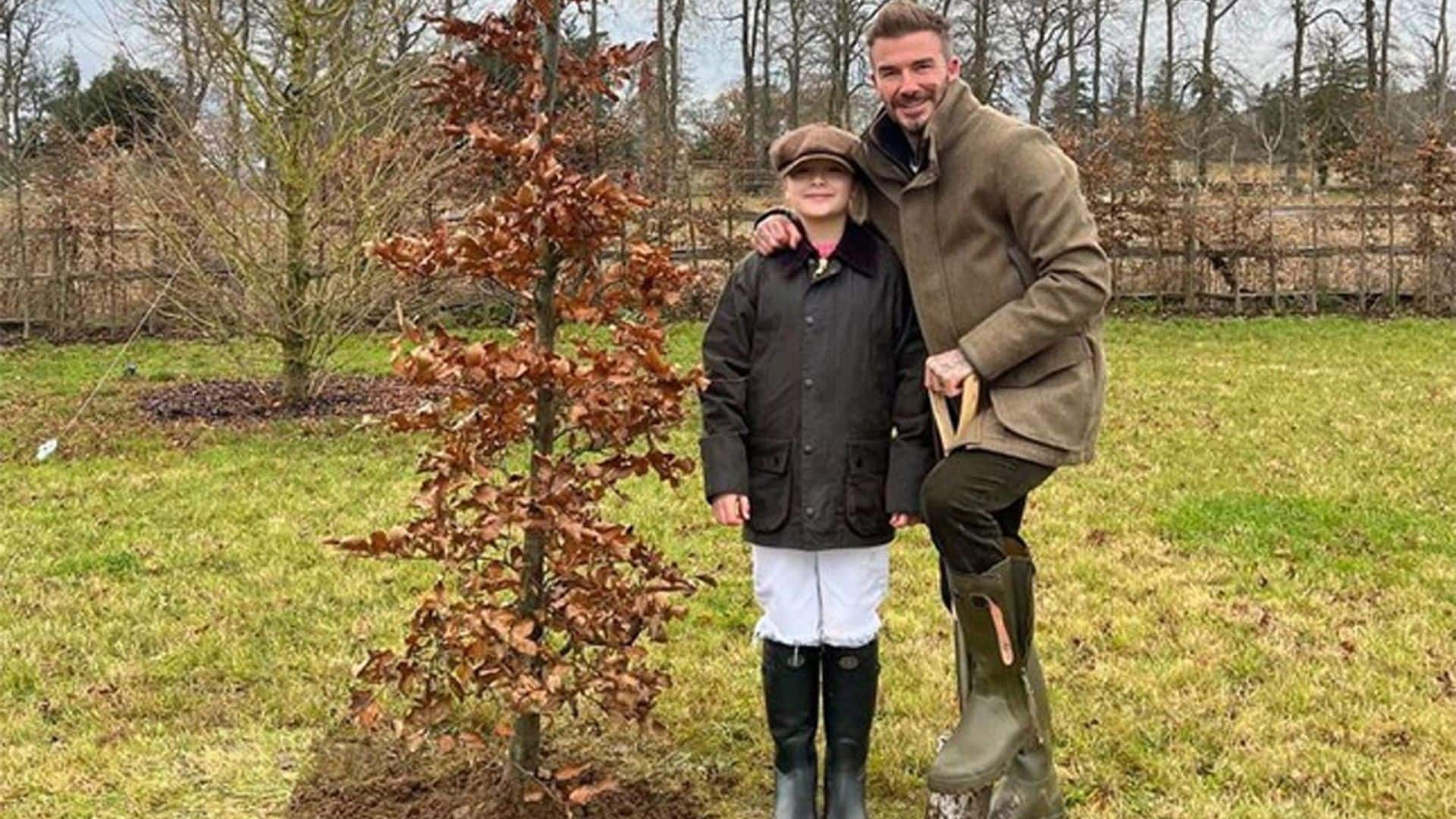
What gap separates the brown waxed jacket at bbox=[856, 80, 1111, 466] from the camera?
2.86 metres

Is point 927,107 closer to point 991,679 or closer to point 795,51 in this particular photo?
point 991,679

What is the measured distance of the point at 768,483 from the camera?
10.8 feet

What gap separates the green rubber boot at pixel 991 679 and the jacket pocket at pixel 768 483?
1.57 feet

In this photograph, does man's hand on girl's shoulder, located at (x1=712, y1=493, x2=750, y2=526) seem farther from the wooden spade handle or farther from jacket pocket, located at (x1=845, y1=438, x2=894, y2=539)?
the wooden spade handle

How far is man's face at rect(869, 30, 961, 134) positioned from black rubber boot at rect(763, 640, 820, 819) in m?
1.41

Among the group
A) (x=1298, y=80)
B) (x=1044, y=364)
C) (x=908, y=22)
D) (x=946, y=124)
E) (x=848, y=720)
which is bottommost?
(x=848, y=720)

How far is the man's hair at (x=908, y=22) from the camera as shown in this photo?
294 centimetres

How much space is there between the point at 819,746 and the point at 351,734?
59.9 inches

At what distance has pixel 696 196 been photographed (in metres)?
20.6

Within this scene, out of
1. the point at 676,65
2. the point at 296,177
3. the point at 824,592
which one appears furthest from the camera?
the point at 676,65

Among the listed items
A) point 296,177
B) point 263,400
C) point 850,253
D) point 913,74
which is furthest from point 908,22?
point 263,400

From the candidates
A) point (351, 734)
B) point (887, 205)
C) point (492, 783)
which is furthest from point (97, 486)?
point (887, 205)

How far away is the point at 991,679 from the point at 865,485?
56cm

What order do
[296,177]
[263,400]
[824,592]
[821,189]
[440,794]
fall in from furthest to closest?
1. [263,400]
2. [296,177]
3. [440,794]
4. [824,592]
5. [821,189]
